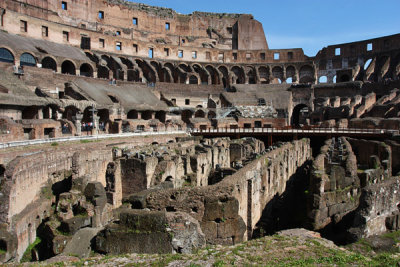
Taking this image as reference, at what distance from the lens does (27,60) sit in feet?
104

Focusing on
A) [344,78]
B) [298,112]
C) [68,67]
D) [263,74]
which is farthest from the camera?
[263,74]

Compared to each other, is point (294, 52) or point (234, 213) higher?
point (294, 52)

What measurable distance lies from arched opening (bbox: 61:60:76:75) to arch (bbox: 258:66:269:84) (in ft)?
101

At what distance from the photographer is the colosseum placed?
7406 mm

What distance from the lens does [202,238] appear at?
623 cm

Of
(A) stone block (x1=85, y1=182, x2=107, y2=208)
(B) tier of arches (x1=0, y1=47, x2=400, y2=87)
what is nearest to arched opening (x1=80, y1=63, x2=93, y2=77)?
(B) tier of arches (x1=0, y1=47, x2=400, y2=87)

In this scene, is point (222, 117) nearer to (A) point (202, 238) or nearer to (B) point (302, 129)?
(B) point (302, 129)

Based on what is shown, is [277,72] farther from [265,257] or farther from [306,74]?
[265,257]

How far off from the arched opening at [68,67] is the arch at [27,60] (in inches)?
194

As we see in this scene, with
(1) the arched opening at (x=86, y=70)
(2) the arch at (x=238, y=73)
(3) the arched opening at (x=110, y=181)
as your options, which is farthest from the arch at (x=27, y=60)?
(2) the arch at (x=238, y=73)

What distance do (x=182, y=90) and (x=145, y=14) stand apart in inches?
754

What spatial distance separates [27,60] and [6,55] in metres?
2.06

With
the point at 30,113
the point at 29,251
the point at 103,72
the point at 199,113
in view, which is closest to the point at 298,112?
the point at 199,113

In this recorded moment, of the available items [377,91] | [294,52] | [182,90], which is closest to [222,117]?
[182,90]
